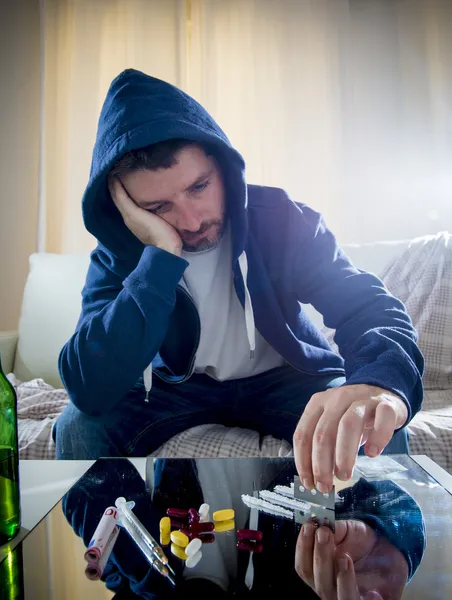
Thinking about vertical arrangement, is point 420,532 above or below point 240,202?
below

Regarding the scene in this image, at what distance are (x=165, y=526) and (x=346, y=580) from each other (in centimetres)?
18

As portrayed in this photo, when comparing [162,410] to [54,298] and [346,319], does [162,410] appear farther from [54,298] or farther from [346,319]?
[54,298]

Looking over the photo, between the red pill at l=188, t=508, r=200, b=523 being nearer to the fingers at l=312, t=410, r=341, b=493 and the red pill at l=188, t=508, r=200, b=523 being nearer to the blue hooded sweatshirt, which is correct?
the fingers at l=312, t=410, r=341, b=493

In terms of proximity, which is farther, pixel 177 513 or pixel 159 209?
pixel 159 209

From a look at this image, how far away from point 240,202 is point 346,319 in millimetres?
324

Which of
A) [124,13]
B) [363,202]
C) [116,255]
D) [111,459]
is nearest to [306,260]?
[116,255]

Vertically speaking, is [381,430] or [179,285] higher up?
[179,285]

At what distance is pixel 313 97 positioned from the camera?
2242mm

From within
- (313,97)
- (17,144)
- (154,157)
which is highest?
(313,97)

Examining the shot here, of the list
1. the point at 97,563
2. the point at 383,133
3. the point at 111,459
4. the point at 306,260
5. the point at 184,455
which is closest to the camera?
the point at 97,563

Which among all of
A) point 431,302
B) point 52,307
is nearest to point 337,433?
point 431,302

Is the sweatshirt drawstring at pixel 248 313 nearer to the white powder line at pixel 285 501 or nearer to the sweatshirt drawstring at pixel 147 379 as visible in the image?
the sweatshirt drawstring at pixel 147 379

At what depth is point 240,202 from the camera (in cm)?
112

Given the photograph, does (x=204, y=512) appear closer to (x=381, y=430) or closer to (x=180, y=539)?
(x=180, y=539)
